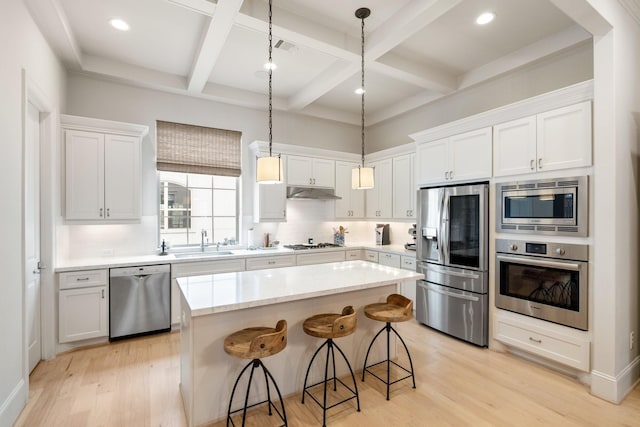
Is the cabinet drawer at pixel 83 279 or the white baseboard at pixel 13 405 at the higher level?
the cabinet drawer at pixel 83 279

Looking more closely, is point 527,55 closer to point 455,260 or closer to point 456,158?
point 456,158

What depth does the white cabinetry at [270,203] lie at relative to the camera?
15.4ft

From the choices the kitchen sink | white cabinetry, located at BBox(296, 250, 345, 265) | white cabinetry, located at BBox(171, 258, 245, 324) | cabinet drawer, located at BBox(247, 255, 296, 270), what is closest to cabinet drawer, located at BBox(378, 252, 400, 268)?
white cabinetry, located at BBox(296, 250, 345, 265)

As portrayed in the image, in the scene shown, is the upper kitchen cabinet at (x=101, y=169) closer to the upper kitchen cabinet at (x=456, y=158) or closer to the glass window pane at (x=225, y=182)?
the glass window pane at (x=225, y=182)

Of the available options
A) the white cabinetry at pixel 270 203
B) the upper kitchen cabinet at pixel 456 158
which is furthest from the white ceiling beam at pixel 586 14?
the white cabinetry at pixel 270 203

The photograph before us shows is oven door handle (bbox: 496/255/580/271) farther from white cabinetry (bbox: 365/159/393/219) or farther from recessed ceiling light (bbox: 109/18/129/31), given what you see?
recessed ceiling light (bbox: 109/18/129/31)

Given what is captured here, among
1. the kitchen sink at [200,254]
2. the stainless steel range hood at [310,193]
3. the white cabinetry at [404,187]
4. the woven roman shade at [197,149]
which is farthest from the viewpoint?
the stainless steel range hood at [310,193]

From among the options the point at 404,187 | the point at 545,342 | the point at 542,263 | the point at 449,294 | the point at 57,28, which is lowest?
the point at 545,342

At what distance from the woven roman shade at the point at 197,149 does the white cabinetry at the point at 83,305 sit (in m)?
1.62

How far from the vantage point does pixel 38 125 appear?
3021 millimetres

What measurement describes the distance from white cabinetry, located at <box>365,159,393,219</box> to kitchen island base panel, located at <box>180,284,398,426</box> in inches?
95.1

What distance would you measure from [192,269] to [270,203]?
147 cm

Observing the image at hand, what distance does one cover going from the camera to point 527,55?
3465 millimetres

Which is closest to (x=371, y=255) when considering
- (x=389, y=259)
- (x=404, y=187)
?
(x=389, y=259)
